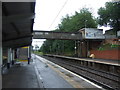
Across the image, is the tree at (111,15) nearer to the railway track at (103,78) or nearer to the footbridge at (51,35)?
the footbridge at (51,35)

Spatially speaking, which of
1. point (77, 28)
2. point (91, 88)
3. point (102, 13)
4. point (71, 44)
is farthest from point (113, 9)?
point (91, 88)

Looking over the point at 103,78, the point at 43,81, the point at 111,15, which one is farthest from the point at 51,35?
the point at 43,81

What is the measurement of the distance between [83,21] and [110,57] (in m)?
33.0

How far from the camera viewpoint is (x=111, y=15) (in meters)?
47.8

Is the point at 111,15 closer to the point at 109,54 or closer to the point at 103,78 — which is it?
the point at 109,54

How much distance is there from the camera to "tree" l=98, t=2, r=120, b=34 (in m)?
45.4

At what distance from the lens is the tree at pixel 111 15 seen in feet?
149

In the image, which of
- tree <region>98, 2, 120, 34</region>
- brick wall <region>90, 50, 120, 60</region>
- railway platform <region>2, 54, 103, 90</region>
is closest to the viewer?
railway platform <region>2, 54, 103, 90</region>

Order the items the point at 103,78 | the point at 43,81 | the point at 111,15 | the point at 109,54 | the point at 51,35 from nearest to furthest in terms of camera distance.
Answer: the point at 43,81
the point at 103,78
the point at 109,54
the point at 111,15
the point at 51,35

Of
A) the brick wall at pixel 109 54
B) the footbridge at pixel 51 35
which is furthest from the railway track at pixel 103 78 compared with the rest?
the footbridge at pixel 51 35

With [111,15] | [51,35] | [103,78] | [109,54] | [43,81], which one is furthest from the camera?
[51,35]

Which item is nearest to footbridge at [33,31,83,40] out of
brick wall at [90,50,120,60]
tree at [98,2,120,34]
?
tree at [98,2,120,34]

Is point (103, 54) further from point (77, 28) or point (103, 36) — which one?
point (77, 28)

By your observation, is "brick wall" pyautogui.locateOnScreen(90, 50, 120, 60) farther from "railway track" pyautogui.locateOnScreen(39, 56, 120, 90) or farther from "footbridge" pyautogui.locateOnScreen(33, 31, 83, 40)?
"railway track" pyautogui.locateOnScreen(39, 56, 120, 90)
